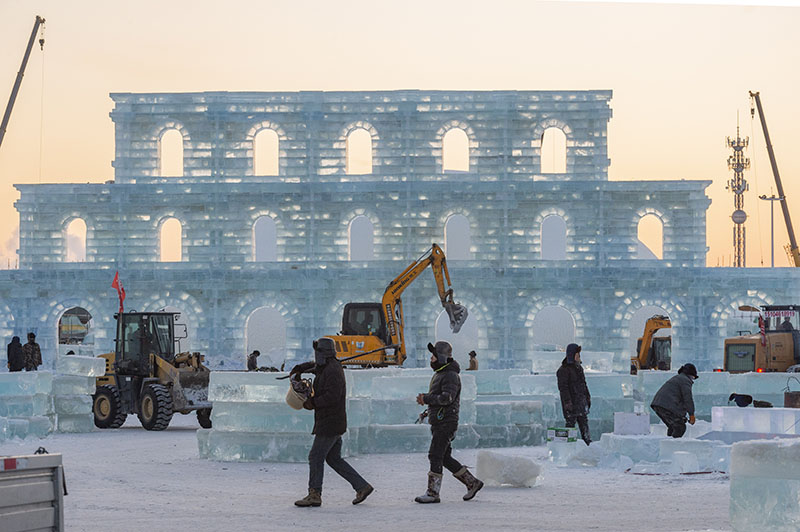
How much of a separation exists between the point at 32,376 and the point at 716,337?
2564 centimetres

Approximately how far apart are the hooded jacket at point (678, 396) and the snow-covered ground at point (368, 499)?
193cm

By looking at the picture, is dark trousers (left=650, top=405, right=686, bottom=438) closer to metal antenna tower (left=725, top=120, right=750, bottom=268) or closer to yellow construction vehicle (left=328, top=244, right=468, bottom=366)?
yellow construction vehicle (left=328, top=244, right=468, bottom=366)

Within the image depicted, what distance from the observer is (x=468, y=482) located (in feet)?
42.6

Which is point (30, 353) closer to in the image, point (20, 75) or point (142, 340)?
point (142, 340)

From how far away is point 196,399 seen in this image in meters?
22.7

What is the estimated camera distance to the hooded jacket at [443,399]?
12.4m

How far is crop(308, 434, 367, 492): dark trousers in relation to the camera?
1244 cm

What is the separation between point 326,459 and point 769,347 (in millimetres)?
19842

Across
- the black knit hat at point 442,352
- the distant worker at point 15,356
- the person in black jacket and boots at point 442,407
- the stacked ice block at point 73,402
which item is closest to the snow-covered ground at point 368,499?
the person in black jacket and boots at point 442,407

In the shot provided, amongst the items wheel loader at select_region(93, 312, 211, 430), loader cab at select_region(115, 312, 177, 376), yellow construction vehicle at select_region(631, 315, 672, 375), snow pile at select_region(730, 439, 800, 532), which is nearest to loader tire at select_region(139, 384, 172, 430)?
wheel loader at select_region(93, 312, 211, 430)

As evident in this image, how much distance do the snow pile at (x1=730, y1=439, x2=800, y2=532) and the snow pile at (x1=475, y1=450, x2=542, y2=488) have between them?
424 cm

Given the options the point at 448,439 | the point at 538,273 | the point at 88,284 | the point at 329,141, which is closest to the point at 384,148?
the point at 329,141

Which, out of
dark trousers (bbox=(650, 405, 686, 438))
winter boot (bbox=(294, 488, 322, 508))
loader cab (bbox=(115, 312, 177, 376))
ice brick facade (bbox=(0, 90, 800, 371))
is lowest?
winter boot (bbox=(294, 488, 322, 508))

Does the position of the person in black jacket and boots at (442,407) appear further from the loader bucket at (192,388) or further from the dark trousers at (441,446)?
the loader bucket at (192,388)
